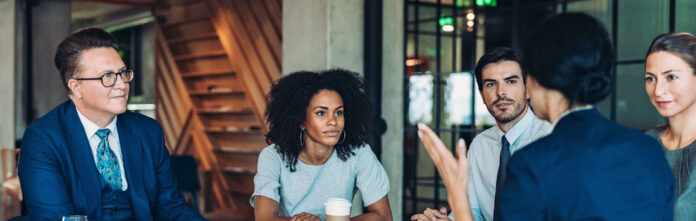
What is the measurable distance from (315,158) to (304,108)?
21 cm

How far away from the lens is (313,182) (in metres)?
2.70

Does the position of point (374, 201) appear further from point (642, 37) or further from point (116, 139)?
point (642, 37)

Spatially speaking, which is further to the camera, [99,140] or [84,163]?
[99,140]

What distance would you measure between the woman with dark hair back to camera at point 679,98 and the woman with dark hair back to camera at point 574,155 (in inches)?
27.6

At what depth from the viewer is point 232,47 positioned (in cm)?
754

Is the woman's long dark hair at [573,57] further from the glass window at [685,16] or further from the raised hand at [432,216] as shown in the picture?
the glass window at [685,16]

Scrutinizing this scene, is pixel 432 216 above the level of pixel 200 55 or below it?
below

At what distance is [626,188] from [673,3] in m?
2.77

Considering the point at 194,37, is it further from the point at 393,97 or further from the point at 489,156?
the point at 489,156

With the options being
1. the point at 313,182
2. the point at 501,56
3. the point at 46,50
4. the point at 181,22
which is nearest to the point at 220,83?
the point at 181,22

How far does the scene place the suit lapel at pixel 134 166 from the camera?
244 cm

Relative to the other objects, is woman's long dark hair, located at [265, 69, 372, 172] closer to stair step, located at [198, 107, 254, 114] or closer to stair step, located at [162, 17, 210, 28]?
stair step, located at [198, 107, 254, 114]

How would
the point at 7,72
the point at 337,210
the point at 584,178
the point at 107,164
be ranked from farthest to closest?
the point at 7,72 → the point at 107,164 → the point at 337,210 → the point at 584,178

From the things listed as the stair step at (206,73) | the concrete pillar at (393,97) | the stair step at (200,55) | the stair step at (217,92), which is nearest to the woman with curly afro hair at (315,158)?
the concrete pillar at (393,97)
